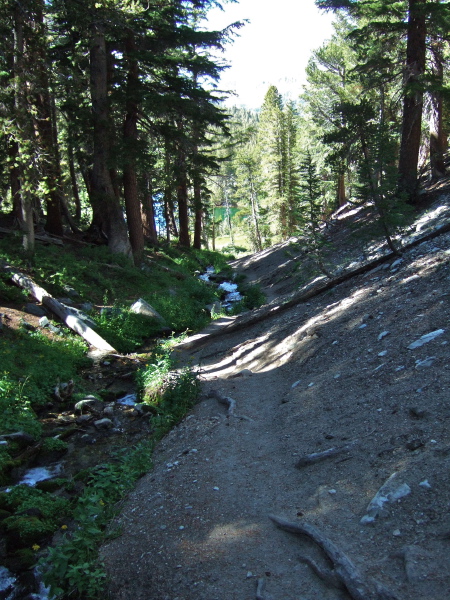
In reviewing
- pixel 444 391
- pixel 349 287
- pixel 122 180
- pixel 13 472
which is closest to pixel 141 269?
pixel 122 180

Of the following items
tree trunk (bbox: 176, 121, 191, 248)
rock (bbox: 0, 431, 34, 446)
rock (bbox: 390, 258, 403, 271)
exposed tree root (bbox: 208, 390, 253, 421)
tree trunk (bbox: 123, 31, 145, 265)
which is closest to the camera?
exposed tree root (bbox: 208, 390, 253, 421)

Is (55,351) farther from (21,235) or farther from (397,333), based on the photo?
(397,333)

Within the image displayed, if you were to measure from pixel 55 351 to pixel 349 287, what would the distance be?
7.26m

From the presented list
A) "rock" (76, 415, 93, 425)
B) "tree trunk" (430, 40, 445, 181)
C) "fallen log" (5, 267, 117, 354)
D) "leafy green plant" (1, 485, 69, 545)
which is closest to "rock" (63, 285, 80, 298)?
"fallen log" (5, 267, 117, 354)

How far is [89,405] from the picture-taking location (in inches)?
354

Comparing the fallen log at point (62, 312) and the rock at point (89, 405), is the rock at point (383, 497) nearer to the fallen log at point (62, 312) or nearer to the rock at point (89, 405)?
the rock at point (89, 405)

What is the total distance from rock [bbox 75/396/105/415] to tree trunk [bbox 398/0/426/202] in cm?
1068

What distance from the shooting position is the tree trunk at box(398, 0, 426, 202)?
13.8 m

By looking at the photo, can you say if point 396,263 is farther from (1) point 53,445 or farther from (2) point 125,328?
(1) point 53,445

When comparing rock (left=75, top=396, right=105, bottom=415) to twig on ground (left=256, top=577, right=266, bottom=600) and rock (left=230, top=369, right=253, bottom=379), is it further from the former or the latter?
twig on ground (left=256, top=577, right=266, bottom=600)

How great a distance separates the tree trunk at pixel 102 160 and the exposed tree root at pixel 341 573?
15.8 meters

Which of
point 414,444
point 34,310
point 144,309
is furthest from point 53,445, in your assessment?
point 144,309

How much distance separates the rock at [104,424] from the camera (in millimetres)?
8158

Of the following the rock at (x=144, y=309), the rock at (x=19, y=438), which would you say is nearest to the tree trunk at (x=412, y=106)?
the rock at (x=144, y=309)
